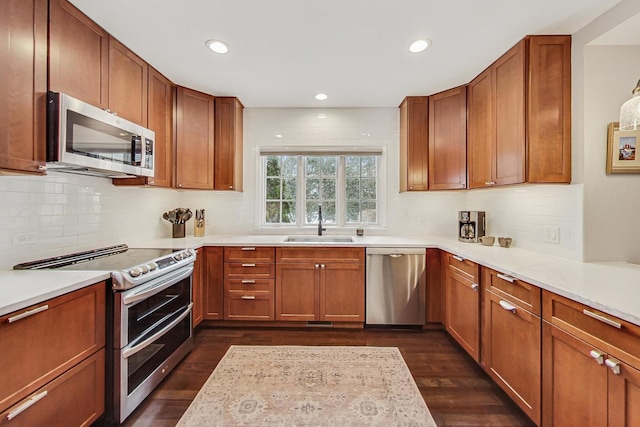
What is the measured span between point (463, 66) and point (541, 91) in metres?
0.68

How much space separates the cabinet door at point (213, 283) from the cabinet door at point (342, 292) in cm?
104

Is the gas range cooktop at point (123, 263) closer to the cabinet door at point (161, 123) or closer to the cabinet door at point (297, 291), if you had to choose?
the cabinet door at point (161, 123)

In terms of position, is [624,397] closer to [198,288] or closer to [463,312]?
[463,312]

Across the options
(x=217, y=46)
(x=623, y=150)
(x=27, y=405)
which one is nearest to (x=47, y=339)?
(x=27, y=405)

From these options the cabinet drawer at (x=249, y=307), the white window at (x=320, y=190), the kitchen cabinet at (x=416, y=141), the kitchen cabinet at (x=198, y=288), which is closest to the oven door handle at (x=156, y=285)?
the kitchen cabinet at (x=198, y=288)

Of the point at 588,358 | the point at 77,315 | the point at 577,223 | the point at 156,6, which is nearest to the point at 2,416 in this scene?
the point at 77,315

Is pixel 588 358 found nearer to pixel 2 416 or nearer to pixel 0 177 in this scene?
pixel 2 416

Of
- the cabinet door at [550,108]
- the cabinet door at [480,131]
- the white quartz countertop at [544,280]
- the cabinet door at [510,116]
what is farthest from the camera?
the cabinet door at [480,131]

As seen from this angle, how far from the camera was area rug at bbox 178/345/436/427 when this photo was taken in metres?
1.58

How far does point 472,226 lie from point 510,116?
1141 mm

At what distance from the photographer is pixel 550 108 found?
1898 millimetres

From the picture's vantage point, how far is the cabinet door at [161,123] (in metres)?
2.40

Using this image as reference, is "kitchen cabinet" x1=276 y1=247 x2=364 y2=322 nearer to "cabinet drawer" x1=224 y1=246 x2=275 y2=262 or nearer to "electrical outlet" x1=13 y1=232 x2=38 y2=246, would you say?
"cabinet drawer" x1=224 y1=246 x2=275 y2=262

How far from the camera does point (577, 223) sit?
6.05 ft
